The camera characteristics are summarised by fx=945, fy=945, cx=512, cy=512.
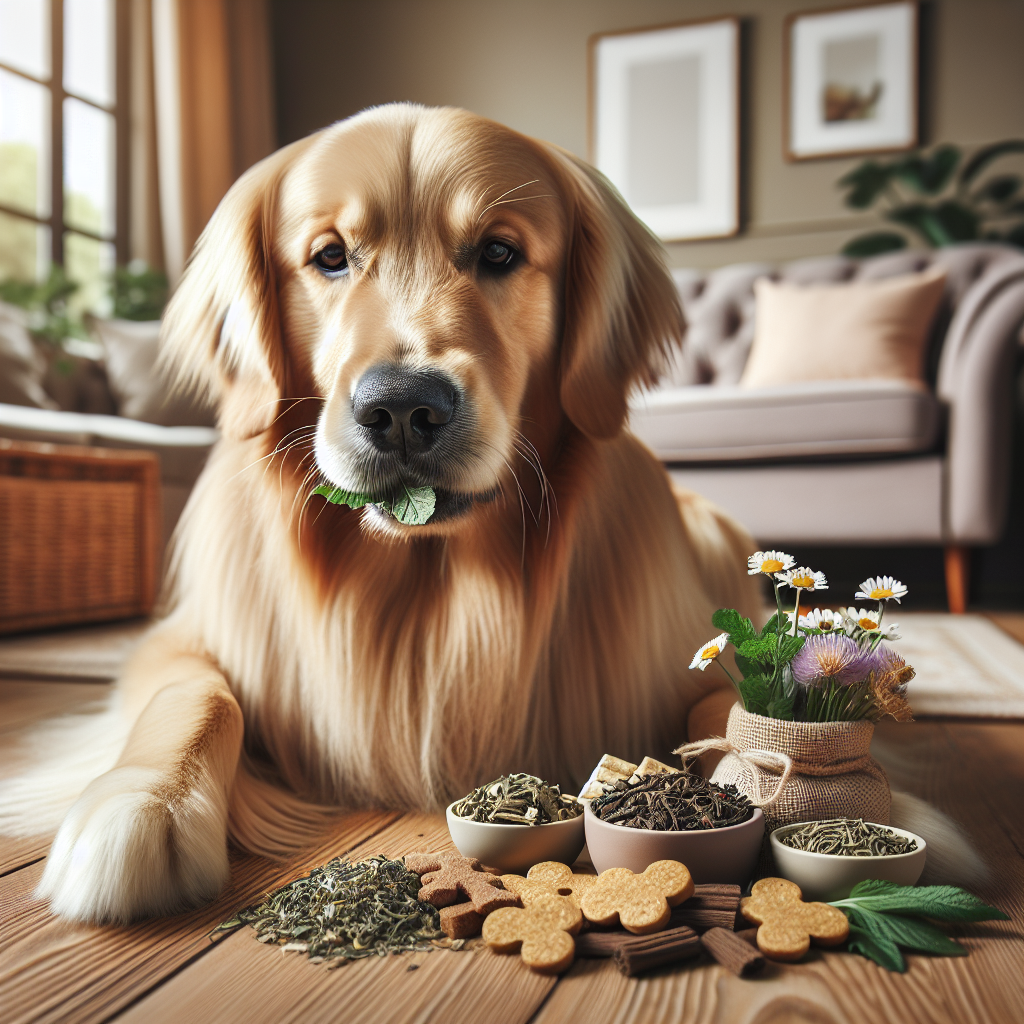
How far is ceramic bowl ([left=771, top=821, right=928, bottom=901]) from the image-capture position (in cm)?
79

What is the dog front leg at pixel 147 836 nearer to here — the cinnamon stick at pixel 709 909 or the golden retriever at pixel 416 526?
the golden retriever at pixel 416 526

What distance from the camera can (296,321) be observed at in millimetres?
1196

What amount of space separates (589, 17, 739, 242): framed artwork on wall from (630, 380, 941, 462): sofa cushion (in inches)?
92.1

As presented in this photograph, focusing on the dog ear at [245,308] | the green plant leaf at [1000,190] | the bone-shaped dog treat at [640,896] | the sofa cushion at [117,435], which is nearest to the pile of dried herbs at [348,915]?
the bone-shaped dog treat at [640,896]

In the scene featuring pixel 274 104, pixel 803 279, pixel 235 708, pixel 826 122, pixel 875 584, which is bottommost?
pixel 235 708

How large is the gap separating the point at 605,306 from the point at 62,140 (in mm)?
4903

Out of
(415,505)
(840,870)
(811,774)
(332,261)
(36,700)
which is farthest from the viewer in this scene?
(36,700)

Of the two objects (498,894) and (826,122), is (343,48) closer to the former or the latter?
(826,122)

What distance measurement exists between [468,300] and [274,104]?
19.1ft

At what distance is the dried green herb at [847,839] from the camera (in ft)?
2.68

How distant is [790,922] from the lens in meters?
0.74

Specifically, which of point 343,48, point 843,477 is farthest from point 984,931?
point 343,48

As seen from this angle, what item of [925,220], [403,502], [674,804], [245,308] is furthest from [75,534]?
[925,220]

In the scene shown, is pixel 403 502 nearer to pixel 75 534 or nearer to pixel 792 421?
pixel 75 534
